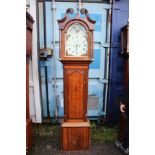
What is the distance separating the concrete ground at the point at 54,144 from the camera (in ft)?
9.24

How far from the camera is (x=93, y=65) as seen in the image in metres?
3.52

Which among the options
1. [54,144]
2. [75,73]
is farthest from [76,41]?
[54,144]

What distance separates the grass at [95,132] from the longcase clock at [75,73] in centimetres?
40

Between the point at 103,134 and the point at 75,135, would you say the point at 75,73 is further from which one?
the point at 103,134

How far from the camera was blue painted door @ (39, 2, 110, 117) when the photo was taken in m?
3.38

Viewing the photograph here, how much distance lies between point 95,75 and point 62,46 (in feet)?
3.39

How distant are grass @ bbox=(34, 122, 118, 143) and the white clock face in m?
1.21

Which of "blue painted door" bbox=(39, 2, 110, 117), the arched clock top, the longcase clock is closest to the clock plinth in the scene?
the longcase clock

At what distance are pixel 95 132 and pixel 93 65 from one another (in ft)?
3.12
